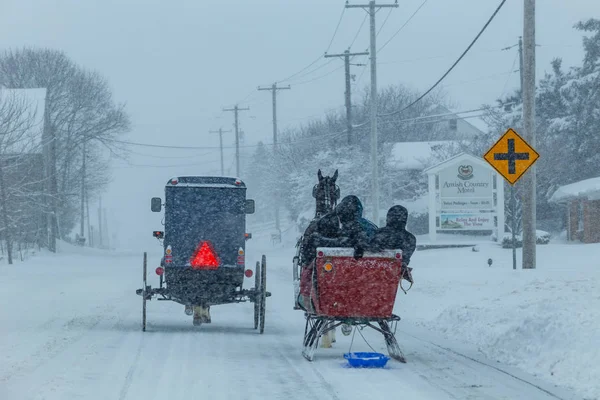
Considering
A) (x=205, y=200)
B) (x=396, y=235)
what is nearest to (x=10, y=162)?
(x=205, y=200)

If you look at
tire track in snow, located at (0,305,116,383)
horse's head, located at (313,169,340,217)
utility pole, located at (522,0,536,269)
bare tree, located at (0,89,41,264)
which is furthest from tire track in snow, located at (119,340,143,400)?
bare tree, located at (0,89,41,264)

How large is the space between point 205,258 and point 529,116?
928cm

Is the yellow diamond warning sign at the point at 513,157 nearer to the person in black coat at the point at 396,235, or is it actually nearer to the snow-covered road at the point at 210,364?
the snow-covered road at the point at 210,364

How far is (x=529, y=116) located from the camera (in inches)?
885

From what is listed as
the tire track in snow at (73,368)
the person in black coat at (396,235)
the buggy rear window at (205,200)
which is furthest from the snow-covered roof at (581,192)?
the person in black coat at (396,235)

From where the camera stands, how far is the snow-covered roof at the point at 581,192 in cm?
4762

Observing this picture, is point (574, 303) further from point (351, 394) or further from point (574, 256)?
point (574, 256)

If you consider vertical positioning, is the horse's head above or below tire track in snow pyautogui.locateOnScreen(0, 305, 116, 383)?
above

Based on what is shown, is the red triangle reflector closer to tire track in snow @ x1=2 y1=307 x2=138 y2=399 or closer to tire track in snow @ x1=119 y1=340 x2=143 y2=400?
tire track in snow @ x1=2 y1=307 x2=138 y2=399

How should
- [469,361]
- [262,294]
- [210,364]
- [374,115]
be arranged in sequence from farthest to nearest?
[374,115] < [262,294] < [469,361] < [210,364]

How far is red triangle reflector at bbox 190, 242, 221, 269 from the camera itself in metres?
16.7

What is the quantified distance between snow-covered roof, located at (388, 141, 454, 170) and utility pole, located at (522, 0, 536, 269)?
44.7 m

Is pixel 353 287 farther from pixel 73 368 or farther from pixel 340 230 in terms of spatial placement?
pixel 73 368

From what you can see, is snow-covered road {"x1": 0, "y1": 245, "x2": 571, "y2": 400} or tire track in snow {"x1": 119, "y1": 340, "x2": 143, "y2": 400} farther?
snow-covered road {"x1": 0, "y1": 245, "x2": 571, "y2": 400}
